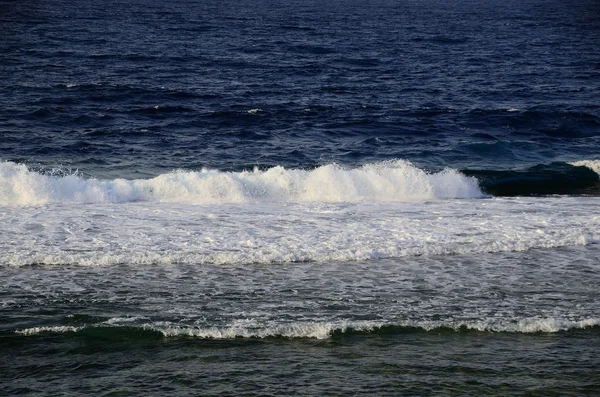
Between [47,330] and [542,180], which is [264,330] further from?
[542,180]

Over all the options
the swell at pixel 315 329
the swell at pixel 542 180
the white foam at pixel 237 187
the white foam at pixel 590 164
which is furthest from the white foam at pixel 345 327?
the white foam at pixel 590 164

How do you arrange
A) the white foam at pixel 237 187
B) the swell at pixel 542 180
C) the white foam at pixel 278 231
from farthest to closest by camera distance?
the swell at pixel 542 180 < the white foam at pixel 237 187 < the white foam at pixel 278 231

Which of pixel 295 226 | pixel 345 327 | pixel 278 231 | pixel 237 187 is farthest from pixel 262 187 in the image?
pixel 345 327

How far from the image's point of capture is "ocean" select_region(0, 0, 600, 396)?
864 centimetres

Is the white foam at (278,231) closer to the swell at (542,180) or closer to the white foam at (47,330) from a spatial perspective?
the swell at (542,180)

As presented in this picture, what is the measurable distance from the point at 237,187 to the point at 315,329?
896 centimetres

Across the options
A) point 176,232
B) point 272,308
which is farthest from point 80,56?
point 272,308

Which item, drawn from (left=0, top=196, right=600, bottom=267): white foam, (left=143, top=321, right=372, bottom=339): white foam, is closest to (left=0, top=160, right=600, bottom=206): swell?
(left=0, top=196, right=600, bottom=267): white foam

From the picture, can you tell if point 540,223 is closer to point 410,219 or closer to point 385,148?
point 410,219

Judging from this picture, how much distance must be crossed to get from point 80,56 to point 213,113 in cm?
1432

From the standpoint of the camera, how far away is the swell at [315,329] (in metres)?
9.30

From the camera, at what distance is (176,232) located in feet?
46.7

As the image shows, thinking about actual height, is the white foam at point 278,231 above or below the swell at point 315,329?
above

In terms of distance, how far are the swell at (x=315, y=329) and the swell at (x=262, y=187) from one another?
7.88 m
